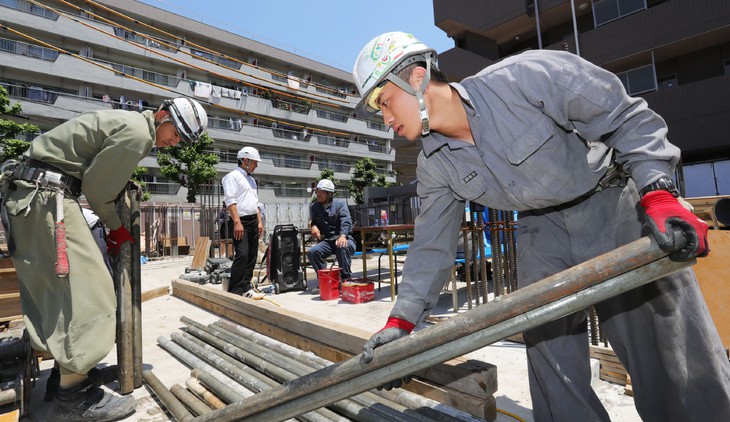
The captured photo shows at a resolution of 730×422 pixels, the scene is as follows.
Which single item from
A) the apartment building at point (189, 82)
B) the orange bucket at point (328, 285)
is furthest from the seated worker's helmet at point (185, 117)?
the apartment building at point (189, 82)

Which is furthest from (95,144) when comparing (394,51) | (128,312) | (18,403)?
(394,51)

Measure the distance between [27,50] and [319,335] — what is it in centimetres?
3309

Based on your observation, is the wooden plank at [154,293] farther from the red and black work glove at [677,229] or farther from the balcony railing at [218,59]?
the balcony railing at [218,59]

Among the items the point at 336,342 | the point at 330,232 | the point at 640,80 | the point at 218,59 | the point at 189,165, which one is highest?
the point at 218,59

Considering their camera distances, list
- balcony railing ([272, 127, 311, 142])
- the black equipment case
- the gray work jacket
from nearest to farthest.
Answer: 1. the gray work jacket
2. the black equipment case
3. balcony railing ([272, 127, 311, 142])

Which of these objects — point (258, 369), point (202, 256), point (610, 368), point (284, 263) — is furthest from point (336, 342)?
point (202, 256)

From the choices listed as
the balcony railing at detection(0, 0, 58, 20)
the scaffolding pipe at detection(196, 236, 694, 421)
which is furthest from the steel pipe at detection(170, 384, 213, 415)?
the balcony railing at detection(0, 0, 58, 20)

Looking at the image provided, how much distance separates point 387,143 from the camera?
48656 mm

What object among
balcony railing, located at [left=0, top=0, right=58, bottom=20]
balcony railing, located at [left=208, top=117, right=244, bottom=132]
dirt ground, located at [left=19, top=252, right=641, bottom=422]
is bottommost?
dirt ground, located at [left=19, top=252, right=641, bottom=422]

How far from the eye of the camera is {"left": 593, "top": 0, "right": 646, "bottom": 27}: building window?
14.1 metres

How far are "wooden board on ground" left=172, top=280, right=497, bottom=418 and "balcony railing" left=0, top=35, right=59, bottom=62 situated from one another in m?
30.3

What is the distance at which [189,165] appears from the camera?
2742cm

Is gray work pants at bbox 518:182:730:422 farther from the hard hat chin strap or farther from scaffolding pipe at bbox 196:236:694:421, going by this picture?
the hard hat chin strap

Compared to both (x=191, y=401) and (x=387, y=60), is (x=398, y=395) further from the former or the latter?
(x=387, y=60)
